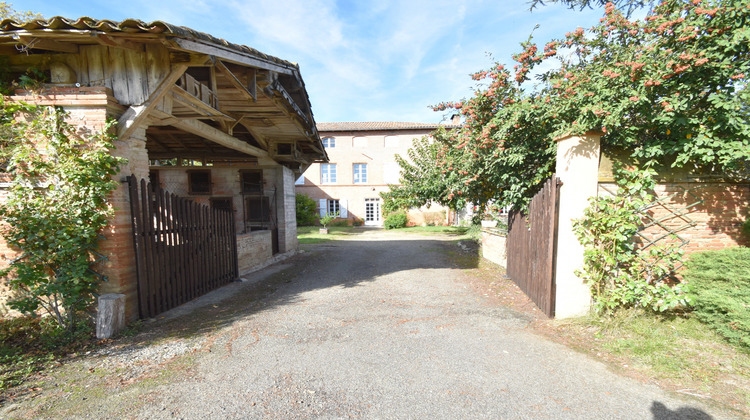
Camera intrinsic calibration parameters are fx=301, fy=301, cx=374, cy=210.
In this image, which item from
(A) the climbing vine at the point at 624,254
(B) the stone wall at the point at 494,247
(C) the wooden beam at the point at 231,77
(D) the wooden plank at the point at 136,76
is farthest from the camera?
(B) the stone wall at the point at 494,247

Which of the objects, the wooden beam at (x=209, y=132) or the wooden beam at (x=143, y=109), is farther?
the wooden beam at (x=209, y=132)

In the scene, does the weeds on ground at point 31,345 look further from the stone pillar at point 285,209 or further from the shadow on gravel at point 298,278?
the stone pillar at point 285,209

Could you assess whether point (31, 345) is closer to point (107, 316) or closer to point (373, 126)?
point (107, 316)

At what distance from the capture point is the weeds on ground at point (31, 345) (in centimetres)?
289

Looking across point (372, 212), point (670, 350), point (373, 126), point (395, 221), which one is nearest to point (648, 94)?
point (670, 350)

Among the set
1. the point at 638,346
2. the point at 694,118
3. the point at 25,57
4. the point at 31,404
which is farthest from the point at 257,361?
the point at 694,118

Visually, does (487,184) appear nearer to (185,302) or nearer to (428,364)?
(428,364)

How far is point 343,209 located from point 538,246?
20.4m

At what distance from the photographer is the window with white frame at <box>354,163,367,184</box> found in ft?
80.5

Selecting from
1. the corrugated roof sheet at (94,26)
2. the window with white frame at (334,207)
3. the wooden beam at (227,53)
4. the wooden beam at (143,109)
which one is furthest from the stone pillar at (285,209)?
the window with white frame at (334,207)

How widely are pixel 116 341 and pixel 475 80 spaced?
6401mm

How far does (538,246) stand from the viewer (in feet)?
15.5

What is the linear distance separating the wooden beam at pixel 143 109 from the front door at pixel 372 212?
20.6 meters

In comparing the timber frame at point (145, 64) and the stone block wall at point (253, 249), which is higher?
the timber frame at point (145, 64)
